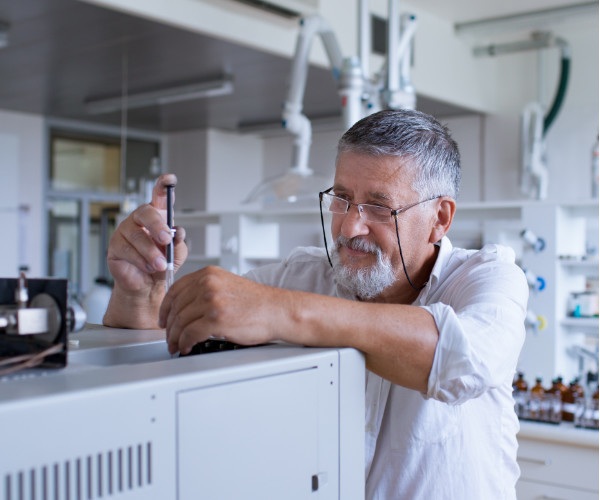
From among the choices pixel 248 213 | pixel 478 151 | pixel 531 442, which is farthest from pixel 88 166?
pixel 531 442

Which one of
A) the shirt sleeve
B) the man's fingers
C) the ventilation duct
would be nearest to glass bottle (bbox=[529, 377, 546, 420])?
the shirt sleeve

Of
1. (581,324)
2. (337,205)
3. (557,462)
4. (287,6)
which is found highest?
(287,6)

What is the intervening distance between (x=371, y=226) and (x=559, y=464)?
6.07 feet

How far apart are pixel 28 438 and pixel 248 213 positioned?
429 cm

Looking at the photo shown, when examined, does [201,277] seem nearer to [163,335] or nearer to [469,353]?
[163,335]

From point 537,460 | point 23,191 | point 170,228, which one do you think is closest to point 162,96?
point 23,191

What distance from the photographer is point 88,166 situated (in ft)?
24.0

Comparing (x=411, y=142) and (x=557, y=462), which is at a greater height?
(x=411, y=142)

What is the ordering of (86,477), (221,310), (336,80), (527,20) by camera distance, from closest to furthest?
1. (86,477)
2. (221,310)
3. (336,80)
4. (527,20)

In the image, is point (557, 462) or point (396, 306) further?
point (557, 462)

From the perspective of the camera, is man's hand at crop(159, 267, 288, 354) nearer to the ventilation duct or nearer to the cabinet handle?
the cabinet handle

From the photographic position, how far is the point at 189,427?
0.61m

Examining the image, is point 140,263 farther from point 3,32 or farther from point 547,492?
point 3,32

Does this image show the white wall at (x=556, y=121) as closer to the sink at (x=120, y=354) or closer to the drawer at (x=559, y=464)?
the drawer at (x=559, y=464)
